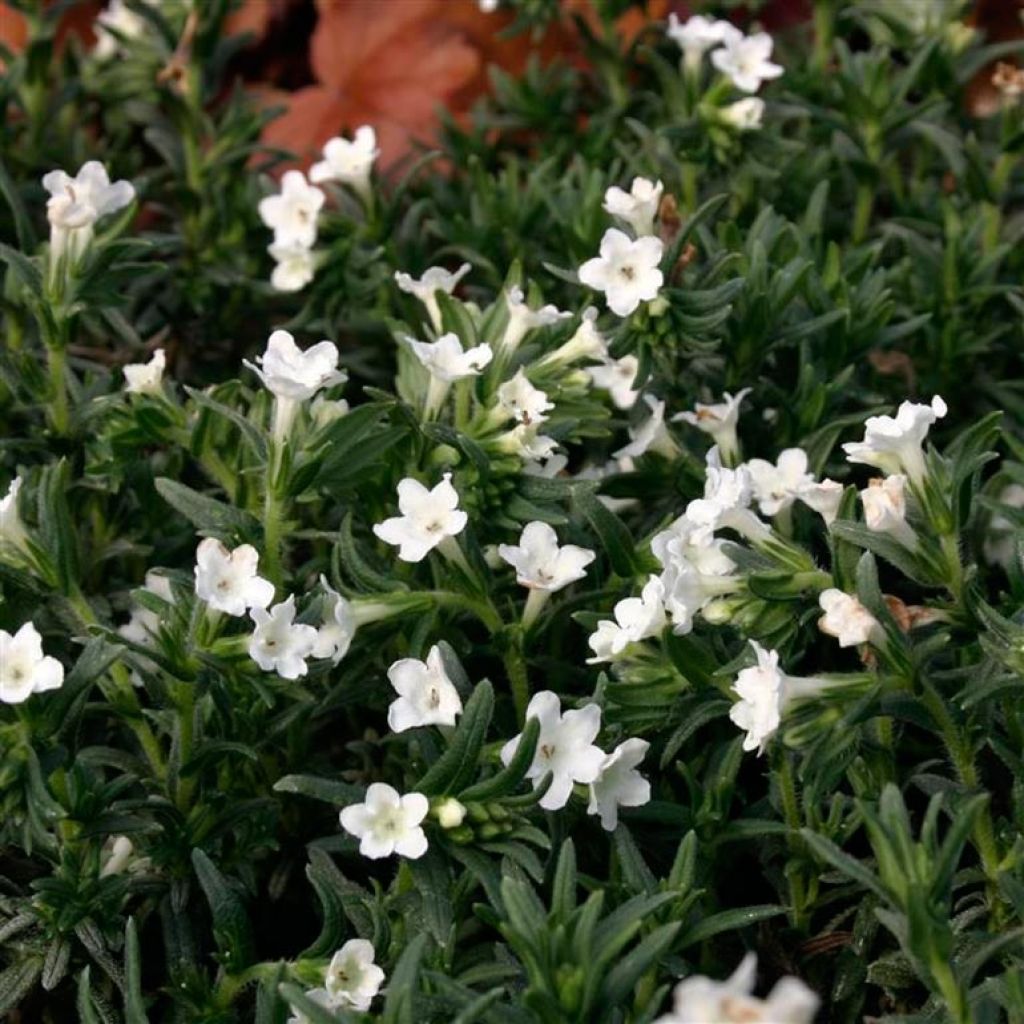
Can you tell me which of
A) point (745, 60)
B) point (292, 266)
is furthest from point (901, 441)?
point (292, 266)

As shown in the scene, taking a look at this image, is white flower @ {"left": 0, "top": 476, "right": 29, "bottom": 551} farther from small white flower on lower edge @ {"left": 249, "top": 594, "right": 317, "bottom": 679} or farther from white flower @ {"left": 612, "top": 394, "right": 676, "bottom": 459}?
white flower @ {"left": 612, "top": 394, "right": 676, "bottom": 459}

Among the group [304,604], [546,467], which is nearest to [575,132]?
[546,467]

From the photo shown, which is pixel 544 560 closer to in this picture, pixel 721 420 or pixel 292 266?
pixel 721 420

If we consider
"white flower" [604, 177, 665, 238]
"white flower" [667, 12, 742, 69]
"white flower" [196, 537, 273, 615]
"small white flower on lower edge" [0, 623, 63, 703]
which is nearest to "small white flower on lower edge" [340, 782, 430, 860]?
"white flower" [196, 537, 273, 615]

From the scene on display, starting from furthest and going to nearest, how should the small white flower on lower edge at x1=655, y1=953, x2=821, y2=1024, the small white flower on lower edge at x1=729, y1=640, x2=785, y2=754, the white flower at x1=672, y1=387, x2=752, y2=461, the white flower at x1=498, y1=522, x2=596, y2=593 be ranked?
1. the white flower at x1=672, y1=387, x2=752, y2=461
2. the white flower at x1=498, y1=522, x2=596, y2=593
3. the small white flower on lower edge at x1=729, y1=640, x2=785, y2=754
4. the small white flower on lower edge at x1=655, y1=953, x2=821, y2=1024

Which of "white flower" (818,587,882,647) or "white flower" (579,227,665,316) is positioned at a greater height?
Answer: "white flower" (579,227,665,316)

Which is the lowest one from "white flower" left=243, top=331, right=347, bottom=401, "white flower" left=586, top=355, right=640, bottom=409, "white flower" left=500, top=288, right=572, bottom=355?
"white flower" left=586, top=355, right=640, bottom=409

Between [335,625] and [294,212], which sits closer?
[335,625]
